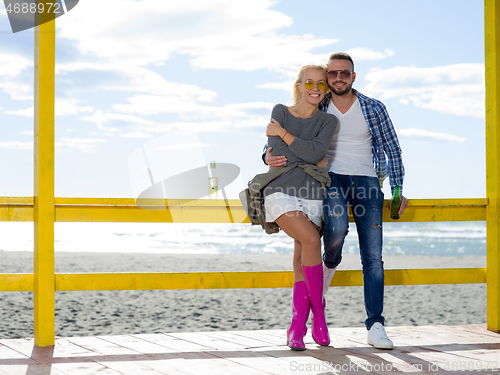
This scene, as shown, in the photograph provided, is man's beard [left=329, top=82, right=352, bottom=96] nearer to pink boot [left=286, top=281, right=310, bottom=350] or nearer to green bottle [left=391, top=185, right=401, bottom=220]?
green bottle [left=391, top=185, right=401, bottom=220]

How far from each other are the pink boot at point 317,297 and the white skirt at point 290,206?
0.81ft

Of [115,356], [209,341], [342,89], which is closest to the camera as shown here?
[115,356]

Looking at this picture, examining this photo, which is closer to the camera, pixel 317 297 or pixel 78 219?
pixel 317 297

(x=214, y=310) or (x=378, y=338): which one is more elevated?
(x=378, y=338)

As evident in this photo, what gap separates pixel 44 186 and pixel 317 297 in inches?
60.1

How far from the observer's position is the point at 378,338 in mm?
2604

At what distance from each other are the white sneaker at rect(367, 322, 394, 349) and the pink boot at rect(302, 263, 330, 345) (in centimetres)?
23

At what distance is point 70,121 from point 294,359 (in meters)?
31.0

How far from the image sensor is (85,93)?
31.1m

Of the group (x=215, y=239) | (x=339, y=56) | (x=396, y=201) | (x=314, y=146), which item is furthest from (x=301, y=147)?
(x=215, y=239)

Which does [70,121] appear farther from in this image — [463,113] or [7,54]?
[463,113]

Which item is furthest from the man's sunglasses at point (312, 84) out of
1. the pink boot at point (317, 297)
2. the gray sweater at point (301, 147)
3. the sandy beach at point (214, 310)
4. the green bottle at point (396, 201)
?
the sandy beach at point (214, 310)

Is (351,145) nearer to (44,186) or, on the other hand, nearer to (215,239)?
(44,186)

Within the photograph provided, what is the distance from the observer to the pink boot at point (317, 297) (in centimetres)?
252
